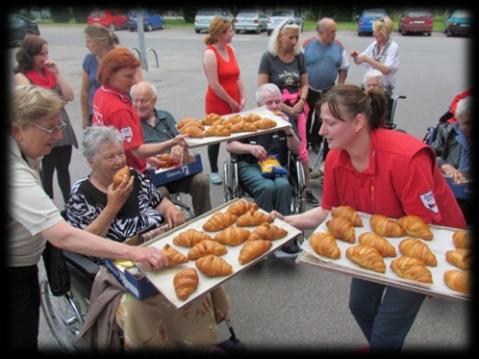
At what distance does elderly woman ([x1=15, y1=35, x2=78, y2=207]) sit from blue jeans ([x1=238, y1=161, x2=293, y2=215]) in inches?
67.2

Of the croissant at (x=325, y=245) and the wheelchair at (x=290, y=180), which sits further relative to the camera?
the wheelchair at (x=290, y=180)

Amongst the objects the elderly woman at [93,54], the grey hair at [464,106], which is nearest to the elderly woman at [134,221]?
the elderly woman at [93,54]

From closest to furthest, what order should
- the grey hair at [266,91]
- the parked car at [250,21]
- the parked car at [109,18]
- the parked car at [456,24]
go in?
the grey hair at [266,91] → the parked car at [109,18] → the parked car at [456,24] → the parked car at [250,21]

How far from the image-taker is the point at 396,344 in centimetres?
201

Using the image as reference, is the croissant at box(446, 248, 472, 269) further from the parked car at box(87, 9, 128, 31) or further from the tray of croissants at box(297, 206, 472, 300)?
the parked car at box(87, 9, 128, 31)

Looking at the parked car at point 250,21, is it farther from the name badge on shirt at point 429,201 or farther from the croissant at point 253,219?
the name badge on shirt at point 429,201

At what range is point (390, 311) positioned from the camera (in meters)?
1.93

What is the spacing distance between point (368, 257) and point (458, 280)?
0.36 meters

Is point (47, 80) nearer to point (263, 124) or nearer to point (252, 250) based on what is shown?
point (263, 124)

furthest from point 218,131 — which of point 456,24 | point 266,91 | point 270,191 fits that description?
point 456,24

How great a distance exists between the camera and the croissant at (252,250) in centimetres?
199

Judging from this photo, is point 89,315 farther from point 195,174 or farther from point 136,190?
point 195,174

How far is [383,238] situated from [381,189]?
0.23 meters

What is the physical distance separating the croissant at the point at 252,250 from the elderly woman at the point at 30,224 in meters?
0.38
